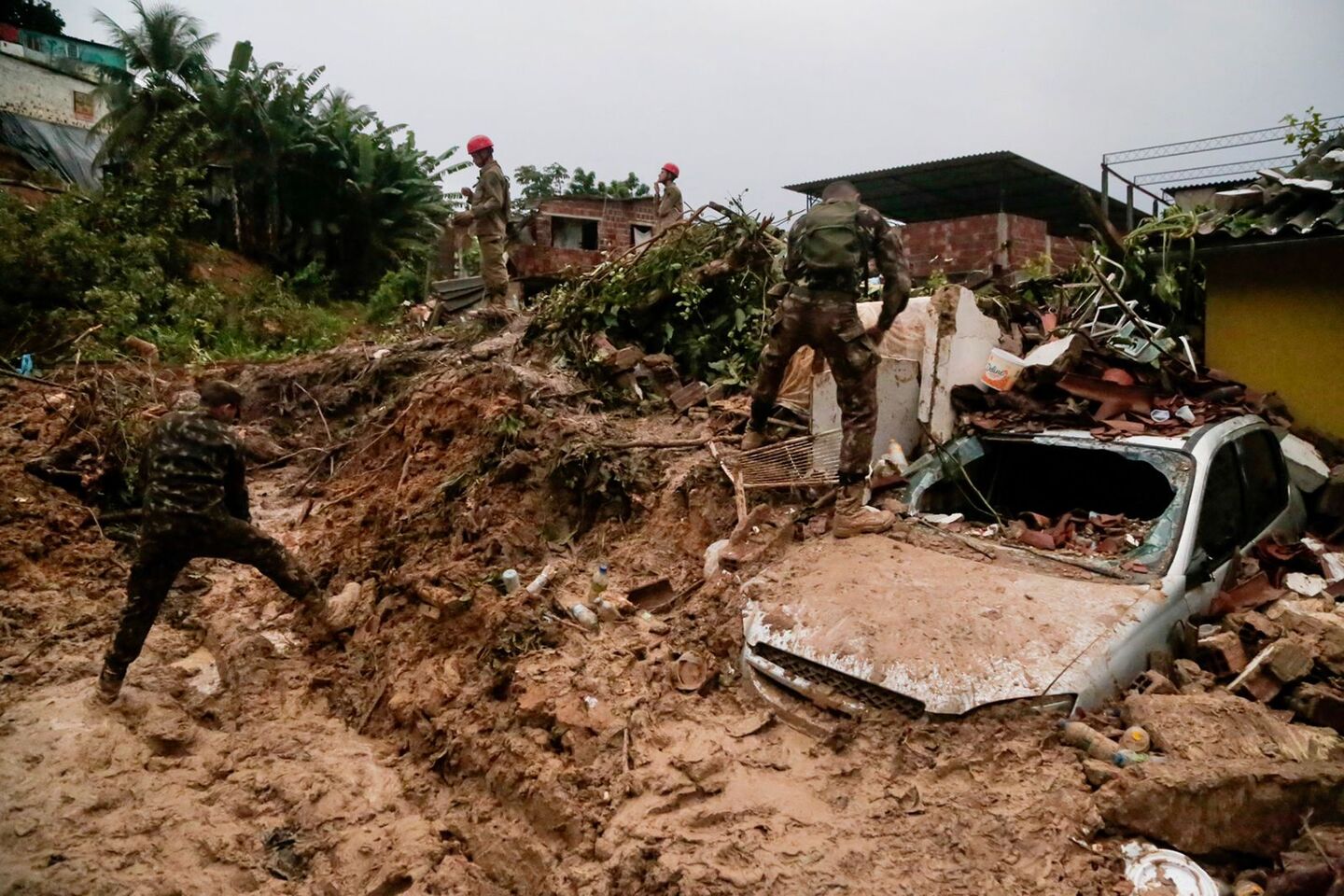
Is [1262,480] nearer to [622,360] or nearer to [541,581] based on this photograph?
[541,581]

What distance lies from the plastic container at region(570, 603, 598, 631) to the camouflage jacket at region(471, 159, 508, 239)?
6530 mm

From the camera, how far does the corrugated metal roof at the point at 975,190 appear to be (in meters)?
14.5

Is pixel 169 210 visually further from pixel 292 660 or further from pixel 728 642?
pixel 728 642

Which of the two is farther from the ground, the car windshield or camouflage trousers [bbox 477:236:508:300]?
camouflage trousers [bbox 477:236:508:300]

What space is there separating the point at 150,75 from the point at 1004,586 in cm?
2221

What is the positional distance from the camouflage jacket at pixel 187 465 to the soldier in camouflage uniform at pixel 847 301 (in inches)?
126

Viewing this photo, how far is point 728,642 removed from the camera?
3920mm

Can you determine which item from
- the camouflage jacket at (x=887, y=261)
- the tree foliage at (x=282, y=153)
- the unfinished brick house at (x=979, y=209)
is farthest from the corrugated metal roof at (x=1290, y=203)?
the tree foliage at (x=282, y=153)

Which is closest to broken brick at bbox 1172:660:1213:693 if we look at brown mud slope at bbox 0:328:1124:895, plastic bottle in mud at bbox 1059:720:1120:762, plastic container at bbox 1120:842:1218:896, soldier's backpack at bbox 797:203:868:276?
plastic bottle in mud at bbox 1059:720:1120:762

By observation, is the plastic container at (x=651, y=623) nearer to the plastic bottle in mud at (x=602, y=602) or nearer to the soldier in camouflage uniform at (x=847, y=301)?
the plastic bottle in mud at (x=602, y=602)

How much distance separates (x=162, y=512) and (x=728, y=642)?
2.93m

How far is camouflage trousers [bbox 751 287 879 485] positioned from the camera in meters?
4.64

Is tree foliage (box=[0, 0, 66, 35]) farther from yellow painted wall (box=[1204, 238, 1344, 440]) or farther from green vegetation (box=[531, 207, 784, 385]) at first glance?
yellow painted wall (box=[1204, 238, 1344, 440])

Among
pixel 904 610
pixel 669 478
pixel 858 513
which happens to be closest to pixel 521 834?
pixel 904 610
